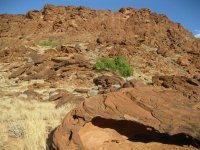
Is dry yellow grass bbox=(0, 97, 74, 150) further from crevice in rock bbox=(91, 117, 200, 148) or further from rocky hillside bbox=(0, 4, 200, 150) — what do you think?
crevice in rock bbox=(91, 117, 200, 148)

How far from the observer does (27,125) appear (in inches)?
277

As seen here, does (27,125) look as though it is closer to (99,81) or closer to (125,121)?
(125,121)

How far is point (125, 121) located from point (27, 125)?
2.69m

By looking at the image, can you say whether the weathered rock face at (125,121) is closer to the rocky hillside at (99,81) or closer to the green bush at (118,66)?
the rocky hillside at (99,81)

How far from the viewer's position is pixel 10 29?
3409 centimetres

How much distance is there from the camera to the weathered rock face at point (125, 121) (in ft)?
18.0

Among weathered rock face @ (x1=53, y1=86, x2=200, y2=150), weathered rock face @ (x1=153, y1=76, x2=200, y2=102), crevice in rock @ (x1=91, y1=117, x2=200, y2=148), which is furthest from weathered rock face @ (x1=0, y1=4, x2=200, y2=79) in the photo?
crevice in rock @ (x1=91, y1=117, x2=200, y2=148)

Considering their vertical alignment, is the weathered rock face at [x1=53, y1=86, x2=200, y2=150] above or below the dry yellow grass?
above

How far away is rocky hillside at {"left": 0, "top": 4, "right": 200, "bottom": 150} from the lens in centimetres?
570

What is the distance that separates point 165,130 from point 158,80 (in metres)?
9.19

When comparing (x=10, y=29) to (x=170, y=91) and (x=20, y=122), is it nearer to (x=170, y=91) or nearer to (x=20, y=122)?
(x=20, y=122)

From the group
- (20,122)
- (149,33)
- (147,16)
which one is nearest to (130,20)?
(147,16)

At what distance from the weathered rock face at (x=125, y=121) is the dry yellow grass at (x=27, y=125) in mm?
959

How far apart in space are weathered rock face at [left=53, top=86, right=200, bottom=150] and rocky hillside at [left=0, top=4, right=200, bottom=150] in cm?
2
